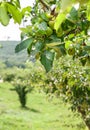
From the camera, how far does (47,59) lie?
1.51m

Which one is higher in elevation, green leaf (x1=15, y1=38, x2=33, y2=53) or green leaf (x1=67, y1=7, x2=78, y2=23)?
green leaf (x1=67, y1=7, x2=78, y2=23)

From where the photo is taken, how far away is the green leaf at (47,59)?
1456 millimetres

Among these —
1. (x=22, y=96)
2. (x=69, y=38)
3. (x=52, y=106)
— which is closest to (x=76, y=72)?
(x=69, y=38)

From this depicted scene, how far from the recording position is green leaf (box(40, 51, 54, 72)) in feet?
4.78

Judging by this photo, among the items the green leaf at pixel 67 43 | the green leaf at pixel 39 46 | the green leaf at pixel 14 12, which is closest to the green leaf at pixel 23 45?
the green leaf at pixel 39 46

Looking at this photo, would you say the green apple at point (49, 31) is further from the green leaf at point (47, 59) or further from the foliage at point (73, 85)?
the foliage at point (73, 85)

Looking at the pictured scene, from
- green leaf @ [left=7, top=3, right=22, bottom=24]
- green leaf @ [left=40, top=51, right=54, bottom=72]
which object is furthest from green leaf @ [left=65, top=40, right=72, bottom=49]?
green leaf @ [left=7, top=3, right=22, bottom=24]

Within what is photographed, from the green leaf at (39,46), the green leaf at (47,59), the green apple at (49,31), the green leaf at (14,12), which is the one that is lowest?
the green leaf at (47,59)

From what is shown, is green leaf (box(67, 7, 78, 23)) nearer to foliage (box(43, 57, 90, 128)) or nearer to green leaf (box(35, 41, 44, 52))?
green leaf (box(35, 41, 44, 52))

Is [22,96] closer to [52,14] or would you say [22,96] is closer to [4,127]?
[4,127]

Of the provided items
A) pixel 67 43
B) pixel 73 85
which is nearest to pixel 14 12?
pixel 67 43

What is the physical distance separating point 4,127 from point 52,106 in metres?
15.3

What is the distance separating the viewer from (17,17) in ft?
4.00

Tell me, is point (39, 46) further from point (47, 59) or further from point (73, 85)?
point (73, 85)
